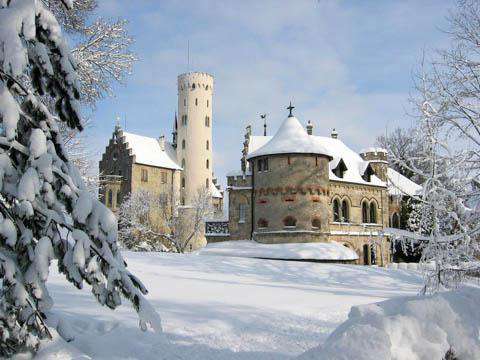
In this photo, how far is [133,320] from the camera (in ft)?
26.8

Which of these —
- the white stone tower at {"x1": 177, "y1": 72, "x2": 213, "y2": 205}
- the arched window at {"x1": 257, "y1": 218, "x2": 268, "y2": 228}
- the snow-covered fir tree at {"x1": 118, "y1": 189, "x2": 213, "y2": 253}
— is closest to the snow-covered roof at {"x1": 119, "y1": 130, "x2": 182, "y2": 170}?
the white stone tower at {"x1": 177, "y1": 72, "x2": 213, "y2": 205}

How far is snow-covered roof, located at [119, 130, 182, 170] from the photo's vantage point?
5325 cm

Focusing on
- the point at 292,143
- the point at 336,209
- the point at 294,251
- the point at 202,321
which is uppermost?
the point at 292,143

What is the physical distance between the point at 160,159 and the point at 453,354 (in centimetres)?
5128

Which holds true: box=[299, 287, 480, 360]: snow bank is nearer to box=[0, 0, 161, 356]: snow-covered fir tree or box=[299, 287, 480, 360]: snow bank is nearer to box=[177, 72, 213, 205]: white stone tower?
box=[0, 0, 161, 356]: snow-covered fir tree

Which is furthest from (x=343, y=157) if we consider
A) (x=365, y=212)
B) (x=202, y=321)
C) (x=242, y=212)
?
(x=202, y=321)

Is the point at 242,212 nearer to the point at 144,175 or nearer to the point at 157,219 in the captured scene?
the point at 157,219

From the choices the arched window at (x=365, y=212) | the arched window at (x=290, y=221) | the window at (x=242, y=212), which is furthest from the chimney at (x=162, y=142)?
the arched window at (x=290, y=221)

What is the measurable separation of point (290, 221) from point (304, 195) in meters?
1.76

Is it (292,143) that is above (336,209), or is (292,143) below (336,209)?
above

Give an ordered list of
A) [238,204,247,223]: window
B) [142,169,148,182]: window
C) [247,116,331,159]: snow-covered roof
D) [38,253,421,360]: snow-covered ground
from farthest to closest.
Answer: [142,169,148,182]: window, [238,204,247,223]: window, [247,116,331,159]: snow-covered roof, [38,253,421,360]: snow-covered ground

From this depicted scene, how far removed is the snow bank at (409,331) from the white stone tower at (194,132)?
170ft

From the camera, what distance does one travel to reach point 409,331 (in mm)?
5383

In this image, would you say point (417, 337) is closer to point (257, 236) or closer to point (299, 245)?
point (299, 245)
